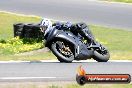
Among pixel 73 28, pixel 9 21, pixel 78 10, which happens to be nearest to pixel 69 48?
pixel 73 28

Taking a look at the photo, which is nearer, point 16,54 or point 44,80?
point 44,80

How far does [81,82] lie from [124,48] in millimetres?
8406

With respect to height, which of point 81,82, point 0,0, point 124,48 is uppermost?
point 81,82

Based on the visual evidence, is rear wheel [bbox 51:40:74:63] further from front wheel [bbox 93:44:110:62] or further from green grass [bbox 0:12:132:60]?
green grass [bbox 0:12:132:60]

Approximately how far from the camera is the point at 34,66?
43.3 ft

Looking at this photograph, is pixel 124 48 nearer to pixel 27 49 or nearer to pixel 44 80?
pixel 27 49

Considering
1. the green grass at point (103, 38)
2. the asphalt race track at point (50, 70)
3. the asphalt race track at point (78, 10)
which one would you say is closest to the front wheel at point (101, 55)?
the asphalt race track at point (50, 70)

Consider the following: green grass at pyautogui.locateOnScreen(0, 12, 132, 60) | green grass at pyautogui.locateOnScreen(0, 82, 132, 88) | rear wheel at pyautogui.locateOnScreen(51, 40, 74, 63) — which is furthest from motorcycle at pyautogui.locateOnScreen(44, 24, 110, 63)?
green grass at pyautogui.locateOnScreen(0, 82, 132, 88)

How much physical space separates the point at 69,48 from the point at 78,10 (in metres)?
17.5

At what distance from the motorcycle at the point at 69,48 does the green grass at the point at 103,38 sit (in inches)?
45.8

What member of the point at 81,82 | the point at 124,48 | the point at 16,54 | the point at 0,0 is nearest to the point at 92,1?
the point at 0,0

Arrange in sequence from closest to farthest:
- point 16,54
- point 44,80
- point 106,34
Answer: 1. point 44,80
2. point 16,54
3. point 106,34

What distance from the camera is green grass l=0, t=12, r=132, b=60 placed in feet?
49.9

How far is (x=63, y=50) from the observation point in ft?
45.3
